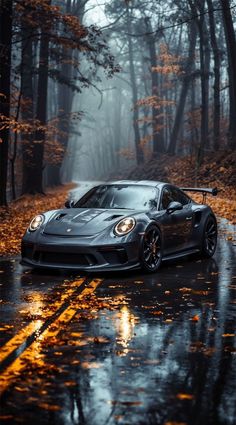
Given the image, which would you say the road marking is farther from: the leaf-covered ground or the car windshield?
the leaf-covered ground

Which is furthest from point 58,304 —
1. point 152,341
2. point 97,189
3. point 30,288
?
point 97,189

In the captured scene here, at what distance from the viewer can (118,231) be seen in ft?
32.1

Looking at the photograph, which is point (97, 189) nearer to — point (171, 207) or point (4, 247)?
point (171, 207)

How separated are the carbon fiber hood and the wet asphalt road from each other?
675mm

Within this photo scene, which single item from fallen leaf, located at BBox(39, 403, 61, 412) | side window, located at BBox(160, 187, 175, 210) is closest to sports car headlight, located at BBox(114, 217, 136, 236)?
side window, located at BBox(160, 187, 175, 210)

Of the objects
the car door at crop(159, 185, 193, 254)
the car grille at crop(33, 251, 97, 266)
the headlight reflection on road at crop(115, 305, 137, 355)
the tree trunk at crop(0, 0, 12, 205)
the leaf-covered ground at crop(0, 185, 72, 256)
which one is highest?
the tree trunk at crop(0, 0, 12, 205)

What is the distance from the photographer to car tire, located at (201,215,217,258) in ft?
39.5

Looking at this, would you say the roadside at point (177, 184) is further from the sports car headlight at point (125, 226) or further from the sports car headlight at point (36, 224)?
the sports car headlight at point (125, 226)

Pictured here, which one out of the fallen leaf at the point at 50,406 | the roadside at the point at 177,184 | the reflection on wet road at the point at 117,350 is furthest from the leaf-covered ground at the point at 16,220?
the fallen leaf at the point at 50,406

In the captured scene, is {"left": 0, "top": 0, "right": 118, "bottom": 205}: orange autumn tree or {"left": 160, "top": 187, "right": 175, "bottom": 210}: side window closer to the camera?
Answer: {"left": 160, "top": 187, "right": 175, "bottom": 210}: side window

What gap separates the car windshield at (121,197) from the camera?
1091 cm

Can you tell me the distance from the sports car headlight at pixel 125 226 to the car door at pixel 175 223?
93 centimetres

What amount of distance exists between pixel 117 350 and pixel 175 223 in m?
5.57

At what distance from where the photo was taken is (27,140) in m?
30.5
